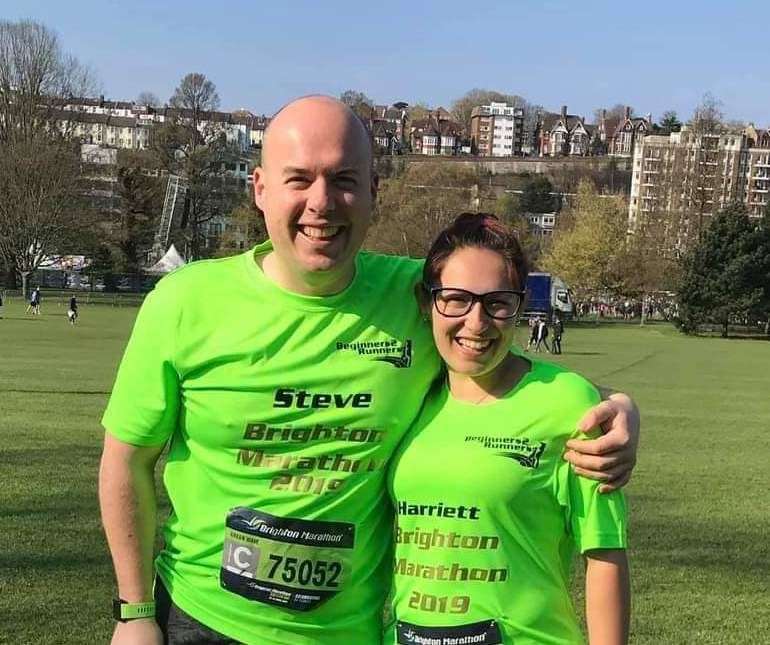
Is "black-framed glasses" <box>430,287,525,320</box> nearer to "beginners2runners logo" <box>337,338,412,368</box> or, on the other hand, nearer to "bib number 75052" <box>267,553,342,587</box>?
"beginners2runners logo" <box>337,338,412,368</box>

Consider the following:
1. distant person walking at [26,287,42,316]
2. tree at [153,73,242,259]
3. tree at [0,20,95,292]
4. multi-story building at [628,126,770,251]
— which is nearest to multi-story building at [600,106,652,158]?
multi-story building at [628,126,770,251]

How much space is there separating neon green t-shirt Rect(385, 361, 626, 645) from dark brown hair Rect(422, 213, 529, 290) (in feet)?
1.08

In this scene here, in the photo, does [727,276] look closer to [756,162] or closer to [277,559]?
[277,559]

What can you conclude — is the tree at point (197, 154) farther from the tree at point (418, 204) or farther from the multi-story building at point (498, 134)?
the multi-story building at point (498, 134)

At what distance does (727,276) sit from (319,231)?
63459 millimetres

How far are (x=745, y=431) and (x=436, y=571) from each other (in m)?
15.9

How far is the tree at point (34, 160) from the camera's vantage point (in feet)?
183

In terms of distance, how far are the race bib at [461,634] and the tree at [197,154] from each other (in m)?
74.8

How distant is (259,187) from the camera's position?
2465 mm

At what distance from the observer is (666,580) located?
693cm

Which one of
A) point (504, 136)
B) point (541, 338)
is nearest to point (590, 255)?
point (541, 338)

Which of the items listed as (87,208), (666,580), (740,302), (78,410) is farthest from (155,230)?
(666,580)

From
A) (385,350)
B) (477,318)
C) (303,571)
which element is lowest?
(303,571)

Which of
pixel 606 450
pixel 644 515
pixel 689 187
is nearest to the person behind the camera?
pixel 606 450
